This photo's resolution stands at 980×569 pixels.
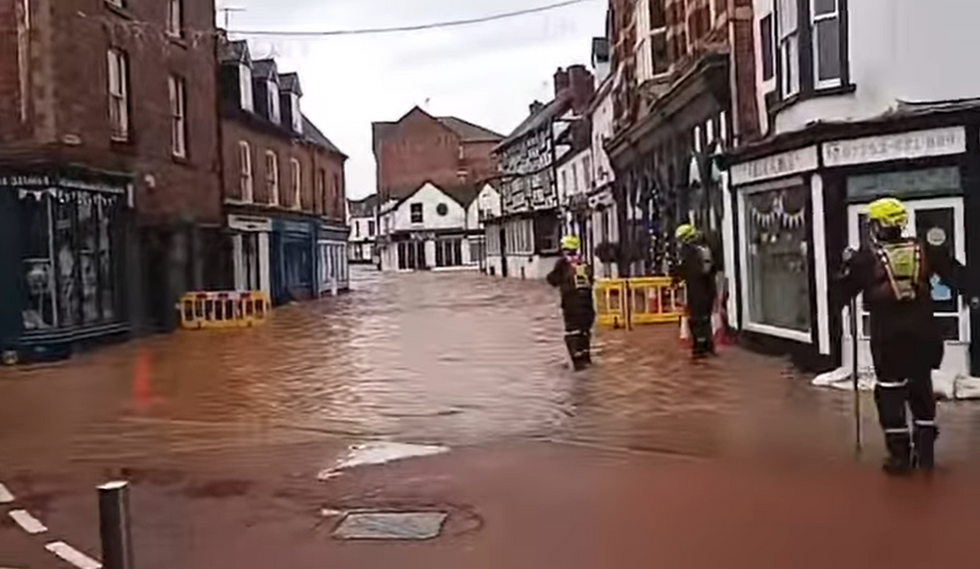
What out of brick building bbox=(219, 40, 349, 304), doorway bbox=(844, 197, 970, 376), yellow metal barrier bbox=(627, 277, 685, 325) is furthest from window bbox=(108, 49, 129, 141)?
doorway bbox=(844, 197, 970, 376)

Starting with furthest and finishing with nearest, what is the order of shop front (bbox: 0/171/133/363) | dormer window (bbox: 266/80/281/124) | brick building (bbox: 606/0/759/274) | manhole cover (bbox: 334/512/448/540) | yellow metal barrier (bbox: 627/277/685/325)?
1. dormer window (bbox: 266/80/281/124)
2. yellow metal barrier (bbox: 627/277/685/325)
3. shop front (bbox: 0/171/133/363)
4. brick building (bbox: 606/0/759/274)
5. manhole cover (bbox: 334/512/448/540)

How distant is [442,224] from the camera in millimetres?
100188

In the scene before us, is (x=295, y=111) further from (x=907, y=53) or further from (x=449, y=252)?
(x=449, y=252)

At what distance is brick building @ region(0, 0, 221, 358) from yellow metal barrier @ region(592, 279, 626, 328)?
9.28 m

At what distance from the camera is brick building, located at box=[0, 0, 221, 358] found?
22.2 metres

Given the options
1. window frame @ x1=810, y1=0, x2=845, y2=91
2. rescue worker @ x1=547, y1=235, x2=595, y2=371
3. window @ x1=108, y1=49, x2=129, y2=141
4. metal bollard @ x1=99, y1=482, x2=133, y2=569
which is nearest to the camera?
metal bollard @ x1=99, y1=482, x2=133, y2=569

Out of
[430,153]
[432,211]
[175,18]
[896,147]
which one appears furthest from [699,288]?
[430,153]

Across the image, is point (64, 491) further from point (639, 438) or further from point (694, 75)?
point (694, 75)

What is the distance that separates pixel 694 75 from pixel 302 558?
1577 cm

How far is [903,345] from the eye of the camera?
9.12m

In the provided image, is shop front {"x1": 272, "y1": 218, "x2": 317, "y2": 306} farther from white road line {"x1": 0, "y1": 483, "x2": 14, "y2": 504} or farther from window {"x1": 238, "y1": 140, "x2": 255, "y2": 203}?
white road line {"x1": 0, "y1": 483, "x2": 14, "y2": 504}

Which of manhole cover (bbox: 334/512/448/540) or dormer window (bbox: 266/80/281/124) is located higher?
dormer window (bbox: 266/80/281/124)

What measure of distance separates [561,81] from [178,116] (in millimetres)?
42938

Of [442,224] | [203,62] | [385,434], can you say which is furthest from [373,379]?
[442,224]
